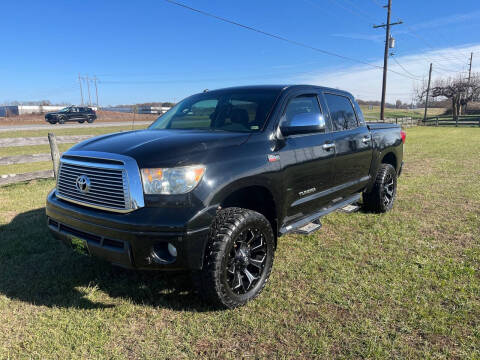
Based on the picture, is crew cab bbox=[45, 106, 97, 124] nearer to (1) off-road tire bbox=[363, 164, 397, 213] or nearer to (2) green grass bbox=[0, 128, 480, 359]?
(2) green grass bbox=[0, 128, 480, 359]

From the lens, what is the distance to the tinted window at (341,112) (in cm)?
419

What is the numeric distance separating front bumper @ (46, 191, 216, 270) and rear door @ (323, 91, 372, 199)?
84.2 inches

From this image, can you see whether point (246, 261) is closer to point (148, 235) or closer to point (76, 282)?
point (148, 235)

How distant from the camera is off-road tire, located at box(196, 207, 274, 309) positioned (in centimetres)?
258

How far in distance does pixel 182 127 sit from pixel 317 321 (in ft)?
7.71

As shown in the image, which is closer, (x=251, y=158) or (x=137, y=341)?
(x=137, y=341)

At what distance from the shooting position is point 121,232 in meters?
2.42

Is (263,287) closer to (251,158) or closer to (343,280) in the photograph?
(343,280)

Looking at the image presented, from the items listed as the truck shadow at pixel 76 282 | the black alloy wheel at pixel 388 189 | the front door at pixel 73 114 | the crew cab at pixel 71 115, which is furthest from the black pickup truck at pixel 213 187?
the front door at pixel 73 114

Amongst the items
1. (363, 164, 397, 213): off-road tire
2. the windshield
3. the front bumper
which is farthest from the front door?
the front bumper

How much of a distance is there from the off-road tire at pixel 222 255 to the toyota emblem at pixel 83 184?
104 centimetres

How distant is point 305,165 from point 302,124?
476mm

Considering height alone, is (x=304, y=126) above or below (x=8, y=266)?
above

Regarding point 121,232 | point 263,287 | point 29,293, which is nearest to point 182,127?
point 121,232
